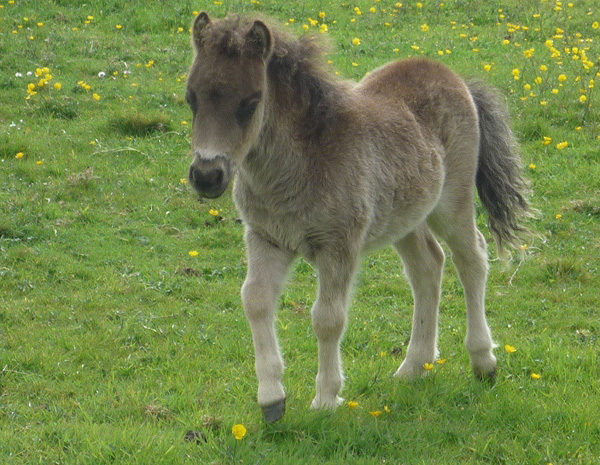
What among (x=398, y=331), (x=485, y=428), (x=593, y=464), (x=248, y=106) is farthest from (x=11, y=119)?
(x=593, y=464)

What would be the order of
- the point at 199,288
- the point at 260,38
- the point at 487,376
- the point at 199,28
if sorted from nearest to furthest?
the point at 260,38, the point at 199,28, the point at 487,376, the point at 199,288

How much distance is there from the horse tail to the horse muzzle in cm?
250

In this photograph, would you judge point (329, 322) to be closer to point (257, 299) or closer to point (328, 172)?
point (257, 299)

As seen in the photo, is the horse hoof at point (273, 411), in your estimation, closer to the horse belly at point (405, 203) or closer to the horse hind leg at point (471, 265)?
the horse belly at point (405, 203)

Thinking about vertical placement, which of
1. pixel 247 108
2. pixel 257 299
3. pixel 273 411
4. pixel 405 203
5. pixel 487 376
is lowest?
pixel 487 376

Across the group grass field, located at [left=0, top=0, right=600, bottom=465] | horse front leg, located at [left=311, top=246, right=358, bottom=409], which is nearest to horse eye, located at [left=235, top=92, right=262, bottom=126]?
horse front leg, located at [left=311, top=246, right=358, bottom=409]

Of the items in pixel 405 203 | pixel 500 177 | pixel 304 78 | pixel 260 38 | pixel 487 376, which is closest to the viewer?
pixel 260 38

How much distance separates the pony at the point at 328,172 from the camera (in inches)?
179

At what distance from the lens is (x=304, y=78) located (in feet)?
16.5

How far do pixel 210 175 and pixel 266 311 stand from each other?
0.92 m

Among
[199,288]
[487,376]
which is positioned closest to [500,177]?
[487,376]

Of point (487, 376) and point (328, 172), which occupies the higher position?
point (328, 172)

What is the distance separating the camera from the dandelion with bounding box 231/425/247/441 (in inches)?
178

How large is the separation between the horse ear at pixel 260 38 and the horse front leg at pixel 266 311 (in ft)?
3.47
